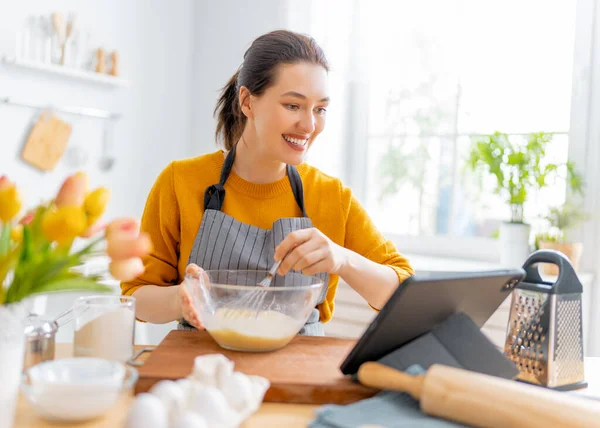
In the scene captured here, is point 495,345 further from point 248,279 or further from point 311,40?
point 311,40

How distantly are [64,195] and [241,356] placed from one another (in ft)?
1.40

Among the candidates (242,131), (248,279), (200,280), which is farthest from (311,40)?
(200,280)

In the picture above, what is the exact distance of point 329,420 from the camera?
781 mm

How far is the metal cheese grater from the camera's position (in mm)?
1081

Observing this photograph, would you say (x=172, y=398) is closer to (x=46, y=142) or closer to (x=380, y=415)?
(x=380, y=415)

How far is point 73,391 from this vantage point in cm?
76

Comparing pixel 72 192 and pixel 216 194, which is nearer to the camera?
pixel 72 192

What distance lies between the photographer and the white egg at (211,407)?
2.33ft

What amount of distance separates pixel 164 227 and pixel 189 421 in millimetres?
999

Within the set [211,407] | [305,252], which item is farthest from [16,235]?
[305,252]

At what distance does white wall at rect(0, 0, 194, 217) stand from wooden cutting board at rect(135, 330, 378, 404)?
155 centimetres

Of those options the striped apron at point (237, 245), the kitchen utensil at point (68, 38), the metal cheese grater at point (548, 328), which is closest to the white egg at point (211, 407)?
the metal cheese grater at point (548, 328)

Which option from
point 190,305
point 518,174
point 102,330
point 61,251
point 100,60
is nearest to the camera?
point 61,251

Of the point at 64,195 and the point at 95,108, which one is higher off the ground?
the point at 95,108
